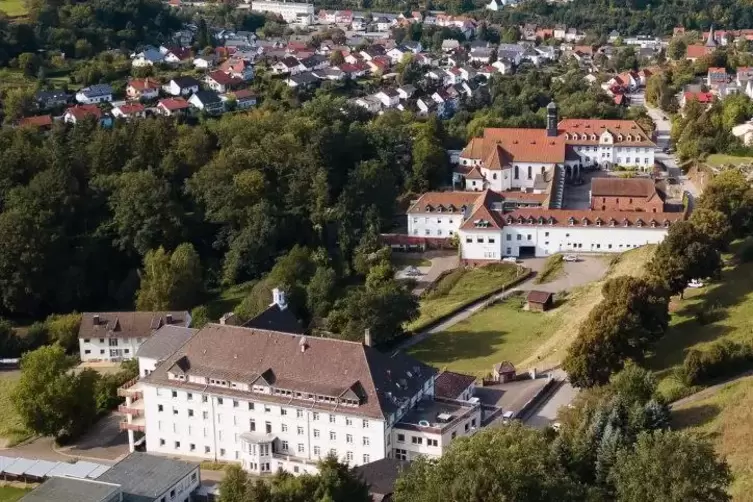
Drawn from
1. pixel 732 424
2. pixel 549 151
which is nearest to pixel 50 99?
pixel 549 151

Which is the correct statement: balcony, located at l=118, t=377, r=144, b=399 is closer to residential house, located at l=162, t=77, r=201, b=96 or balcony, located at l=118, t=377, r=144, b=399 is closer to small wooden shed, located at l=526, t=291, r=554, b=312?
small wooden shed, located at l=526, t=291, r=554, b=312

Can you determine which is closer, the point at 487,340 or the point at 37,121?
the point at 487,340

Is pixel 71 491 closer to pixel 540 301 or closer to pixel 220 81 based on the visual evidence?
pixel 540 301

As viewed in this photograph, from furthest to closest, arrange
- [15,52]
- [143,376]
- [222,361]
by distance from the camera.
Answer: [15,52]
[143,376]
[222,361]

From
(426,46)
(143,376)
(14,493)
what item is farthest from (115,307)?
(426,46)

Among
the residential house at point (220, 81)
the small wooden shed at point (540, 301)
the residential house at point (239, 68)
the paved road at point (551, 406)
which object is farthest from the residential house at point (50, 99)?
the paved road at point (551, 406)

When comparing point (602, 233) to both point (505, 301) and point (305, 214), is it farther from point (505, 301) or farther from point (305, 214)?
point (305, 214)
